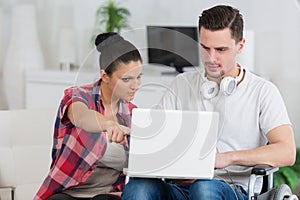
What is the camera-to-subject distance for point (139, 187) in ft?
7.52

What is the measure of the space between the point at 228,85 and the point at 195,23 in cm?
216

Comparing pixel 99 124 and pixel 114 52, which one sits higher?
pixel 114 52

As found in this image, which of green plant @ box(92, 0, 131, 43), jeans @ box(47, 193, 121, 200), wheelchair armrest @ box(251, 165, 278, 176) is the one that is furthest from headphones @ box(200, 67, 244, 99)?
green plant @ box(92, 0, 131, 43)

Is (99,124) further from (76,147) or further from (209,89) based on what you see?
(209,89)

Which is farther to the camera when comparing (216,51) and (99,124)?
(216,51)

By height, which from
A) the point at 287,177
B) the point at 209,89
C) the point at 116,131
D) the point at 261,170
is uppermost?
the point at 209,89

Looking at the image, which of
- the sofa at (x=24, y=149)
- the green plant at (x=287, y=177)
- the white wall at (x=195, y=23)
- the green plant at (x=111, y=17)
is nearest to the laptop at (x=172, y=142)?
the sofa at (x=24, y=149)

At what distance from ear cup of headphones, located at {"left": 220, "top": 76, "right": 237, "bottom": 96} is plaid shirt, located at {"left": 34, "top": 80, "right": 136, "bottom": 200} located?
0.30 meters

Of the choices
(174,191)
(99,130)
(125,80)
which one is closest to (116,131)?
(99,130)

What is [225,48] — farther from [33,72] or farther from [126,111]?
[33,72]

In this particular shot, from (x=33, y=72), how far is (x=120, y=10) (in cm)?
67

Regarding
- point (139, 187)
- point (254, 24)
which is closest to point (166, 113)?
point (139, 187)

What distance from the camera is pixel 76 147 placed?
2477 mm

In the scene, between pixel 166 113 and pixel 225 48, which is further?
pixel 225 48
